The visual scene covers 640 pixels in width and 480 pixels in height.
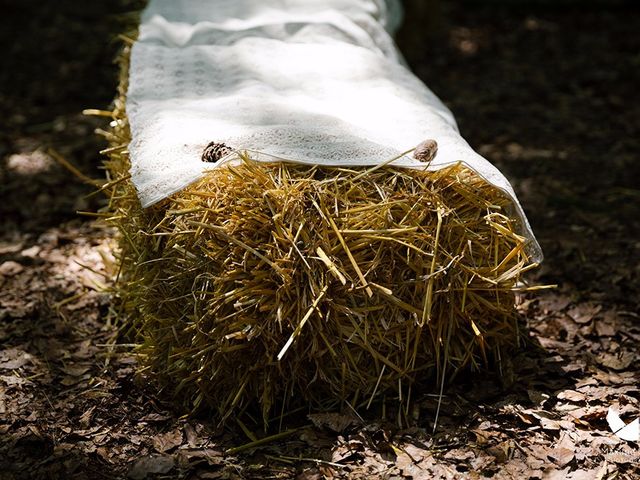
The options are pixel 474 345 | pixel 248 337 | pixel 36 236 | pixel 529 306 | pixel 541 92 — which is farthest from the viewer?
pixel 541 92

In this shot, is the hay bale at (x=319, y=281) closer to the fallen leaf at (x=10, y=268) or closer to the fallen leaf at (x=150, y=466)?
the fallen leaf at (x=150, y=466)

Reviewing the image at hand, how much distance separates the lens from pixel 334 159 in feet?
→ 7.66

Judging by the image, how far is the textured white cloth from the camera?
2.39 metres

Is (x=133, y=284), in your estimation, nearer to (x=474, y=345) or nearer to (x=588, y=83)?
(x=474, y=345)

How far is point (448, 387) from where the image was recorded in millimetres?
2500

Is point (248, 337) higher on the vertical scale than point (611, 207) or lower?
higher

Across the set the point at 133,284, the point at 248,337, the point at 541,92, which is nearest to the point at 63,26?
the point at 541,92

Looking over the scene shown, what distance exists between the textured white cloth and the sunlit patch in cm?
125

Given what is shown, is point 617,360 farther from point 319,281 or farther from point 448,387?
point 319,281

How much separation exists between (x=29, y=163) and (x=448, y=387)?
2933mm

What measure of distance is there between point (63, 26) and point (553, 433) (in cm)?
569

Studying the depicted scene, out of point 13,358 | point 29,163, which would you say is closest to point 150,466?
point 13,358

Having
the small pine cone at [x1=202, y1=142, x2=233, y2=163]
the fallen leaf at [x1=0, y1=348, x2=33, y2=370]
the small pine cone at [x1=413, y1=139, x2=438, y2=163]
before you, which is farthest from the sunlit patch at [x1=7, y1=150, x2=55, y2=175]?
the small pine cone at [x1=413, y1=139, x2=438, y2=163]

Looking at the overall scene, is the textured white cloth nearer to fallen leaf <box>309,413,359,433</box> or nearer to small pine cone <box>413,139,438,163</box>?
small pine cone <box>413,139,438,163</box>
